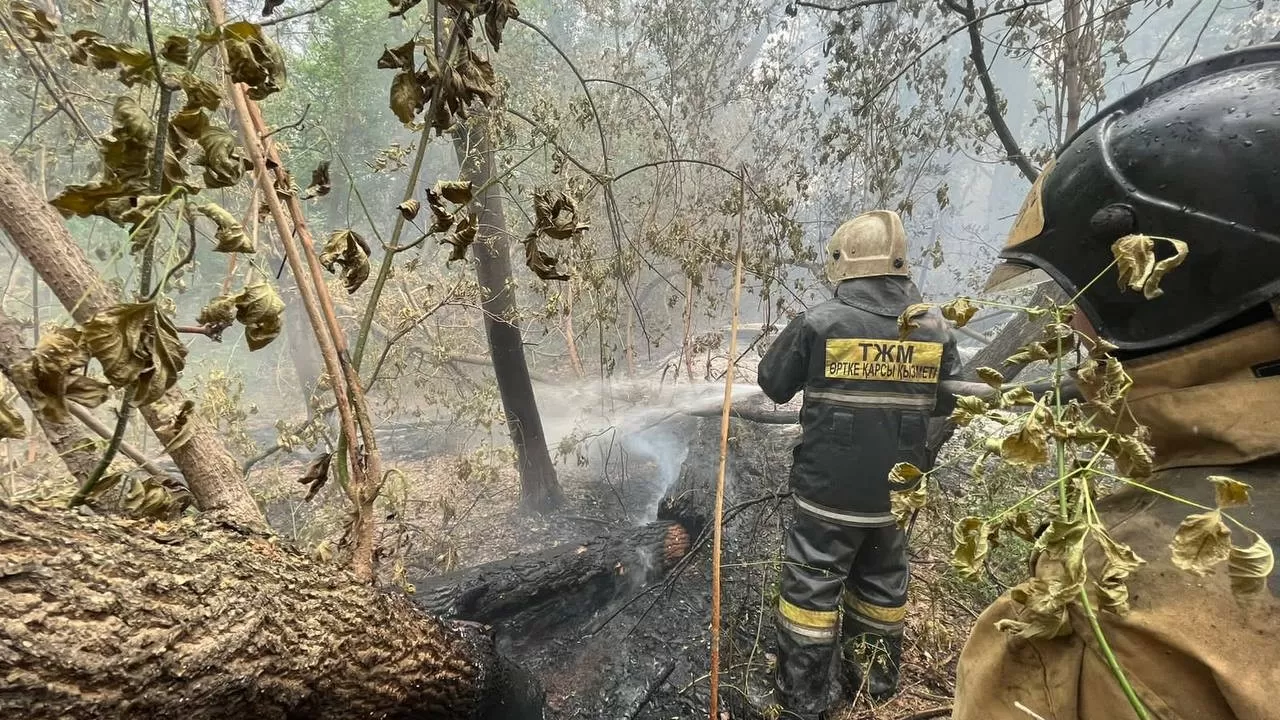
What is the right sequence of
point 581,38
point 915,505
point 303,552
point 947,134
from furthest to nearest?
1. point 581,38
2. point 947,134
3. point 303,552
4. point 915,505

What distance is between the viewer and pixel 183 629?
0.91 meters

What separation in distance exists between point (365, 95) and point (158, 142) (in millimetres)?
13731

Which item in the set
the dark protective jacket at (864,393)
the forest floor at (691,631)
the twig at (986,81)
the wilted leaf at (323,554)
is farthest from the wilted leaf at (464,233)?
the twig at (986,81)

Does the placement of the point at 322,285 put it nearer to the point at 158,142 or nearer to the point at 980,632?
the point at 158,142

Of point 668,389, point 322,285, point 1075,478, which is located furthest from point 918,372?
point 668,389

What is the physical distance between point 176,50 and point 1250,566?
150cm

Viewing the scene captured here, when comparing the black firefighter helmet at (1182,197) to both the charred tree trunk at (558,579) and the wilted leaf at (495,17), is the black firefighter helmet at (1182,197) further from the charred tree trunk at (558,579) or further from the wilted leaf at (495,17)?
the charred tree trunk at (558,579)

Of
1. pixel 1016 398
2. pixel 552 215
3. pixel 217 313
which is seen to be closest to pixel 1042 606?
pixel 1016 398

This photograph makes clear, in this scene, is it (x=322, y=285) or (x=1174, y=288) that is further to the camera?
(x=322, y=285)

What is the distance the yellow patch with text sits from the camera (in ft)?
7.31

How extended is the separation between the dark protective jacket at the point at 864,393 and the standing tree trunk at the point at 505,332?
2.25 m

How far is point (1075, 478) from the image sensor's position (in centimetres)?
64

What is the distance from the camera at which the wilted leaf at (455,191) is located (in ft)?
3.71

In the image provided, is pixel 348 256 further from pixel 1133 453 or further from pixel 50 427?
pixel 1133 453
